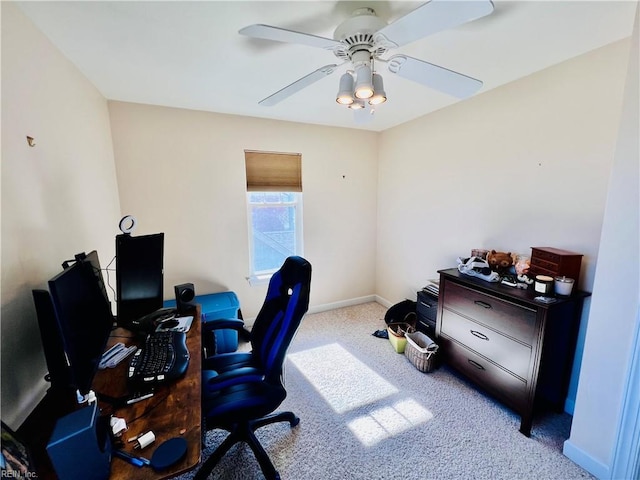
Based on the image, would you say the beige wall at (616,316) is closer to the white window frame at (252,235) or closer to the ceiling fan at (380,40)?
the ceiling fan at (380,40)

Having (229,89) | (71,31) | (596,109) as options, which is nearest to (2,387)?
(71,31)

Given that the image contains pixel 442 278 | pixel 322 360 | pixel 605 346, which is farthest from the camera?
pixel 322 360

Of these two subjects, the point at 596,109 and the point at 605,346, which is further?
the point at 596,109

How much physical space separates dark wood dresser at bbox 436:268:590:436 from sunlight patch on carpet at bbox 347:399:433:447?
52 centimetres

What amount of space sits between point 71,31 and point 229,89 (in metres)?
0.95

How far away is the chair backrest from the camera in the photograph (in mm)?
1364

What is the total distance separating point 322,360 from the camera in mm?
2561

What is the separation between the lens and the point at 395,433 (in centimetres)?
176

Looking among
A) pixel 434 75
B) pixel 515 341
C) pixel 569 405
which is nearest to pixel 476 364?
pixel 515 341

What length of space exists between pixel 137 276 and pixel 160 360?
0.66m

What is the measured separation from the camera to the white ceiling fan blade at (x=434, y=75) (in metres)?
1.31

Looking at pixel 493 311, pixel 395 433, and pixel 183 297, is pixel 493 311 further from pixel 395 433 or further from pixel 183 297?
pixel 183 297

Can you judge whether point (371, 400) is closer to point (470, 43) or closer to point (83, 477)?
point (83, 477)

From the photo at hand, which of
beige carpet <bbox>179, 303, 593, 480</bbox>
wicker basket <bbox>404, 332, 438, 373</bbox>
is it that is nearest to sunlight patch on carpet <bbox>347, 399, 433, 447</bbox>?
beige carpet <bbox>179, 303, 593, 480</bbox>
